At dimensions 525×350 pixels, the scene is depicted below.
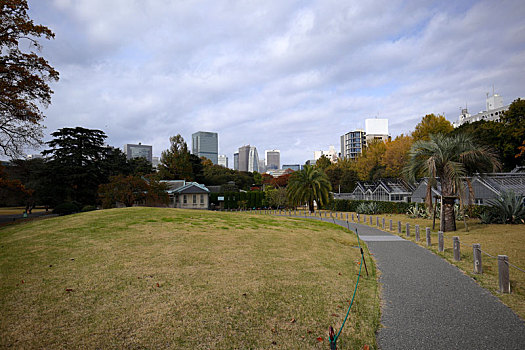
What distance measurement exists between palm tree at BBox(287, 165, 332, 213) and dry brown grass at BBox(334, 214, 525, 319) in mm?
21726

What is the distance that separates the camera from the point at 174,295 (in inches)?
252

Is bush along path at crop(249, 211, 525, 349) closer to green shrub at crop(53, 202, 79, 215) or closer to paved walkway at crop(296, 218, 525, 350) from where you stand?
paved walkway at crop(296, 218, 525, 350)

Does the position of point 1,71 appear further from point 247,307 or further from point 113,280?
point 247,307

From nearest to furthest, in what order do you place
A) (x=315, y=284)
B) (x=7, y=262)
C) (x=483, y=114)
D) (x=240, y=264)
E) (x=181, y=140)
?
(x=315, y=284) < (x=7, y=262) < (x=240, y=264) < (x=181, y=140) < (x=483, y=114)

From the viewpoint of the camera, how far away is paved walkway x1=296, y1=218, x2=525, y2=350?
5094mm

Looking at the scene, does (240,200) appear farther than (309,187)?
Yes

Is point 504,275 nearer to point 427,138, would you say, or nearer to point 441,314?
point 441,314

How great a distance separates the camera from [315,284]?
25.5 feet

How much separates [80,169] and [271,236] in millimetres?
36282

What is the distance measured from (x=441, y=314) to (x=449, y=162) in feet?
48.9

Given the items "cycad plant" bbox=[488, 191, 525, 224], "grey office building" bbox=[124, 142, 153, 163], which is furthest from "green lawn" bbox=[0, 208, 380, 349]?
"grey office building" bbox=[124, 142, 153, 163]

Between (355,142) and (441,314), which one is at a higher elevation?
(355,142)

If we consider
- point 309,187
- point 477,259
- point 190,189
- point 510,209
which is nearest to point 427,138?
point 309,187

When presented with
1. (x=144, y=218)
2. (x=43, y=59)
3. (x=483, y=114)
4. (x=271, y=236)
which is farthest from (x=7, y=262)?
(x=483, y=114)
